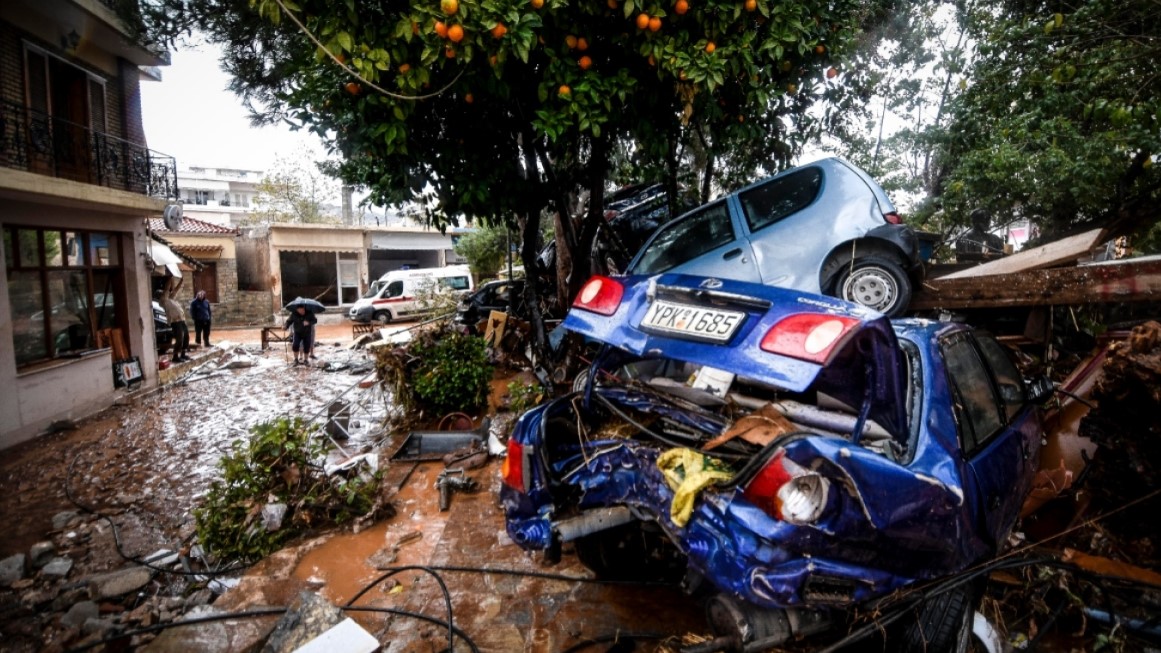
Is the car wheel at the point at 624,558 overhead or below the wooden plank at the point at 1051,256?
below

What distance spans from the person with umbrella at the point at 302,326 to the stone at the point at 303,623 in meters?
11.7

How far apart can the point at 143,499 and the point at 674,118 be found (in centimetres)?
708

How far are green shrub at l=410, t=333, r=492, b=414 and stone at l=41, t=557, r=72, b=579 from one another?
11.3 feet

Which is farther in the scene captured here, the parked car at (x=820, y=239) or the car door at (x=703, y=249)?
the car door at (x=703, y=249)

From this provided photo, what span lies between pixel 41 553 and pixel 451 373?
402 cm

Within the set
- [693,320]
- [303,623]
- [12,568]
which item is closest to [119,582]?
[12,568]

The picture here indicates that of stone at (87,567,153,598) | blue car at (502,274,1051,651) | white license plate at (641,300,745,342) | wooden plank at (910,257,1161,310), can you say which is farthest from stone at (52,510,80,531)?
wooden plank at (910,257,1161,310)

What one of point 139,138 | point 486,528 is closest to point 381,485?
point 486,528

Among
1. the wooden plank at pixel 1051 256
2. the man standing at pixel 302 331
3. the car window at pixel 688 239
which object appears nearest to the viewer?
the car window at pixel 688 239

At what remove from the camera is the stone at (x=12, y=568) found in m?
4.66

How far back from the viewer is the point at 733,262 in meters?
5.57

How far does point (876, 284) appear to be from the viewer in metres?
5.17

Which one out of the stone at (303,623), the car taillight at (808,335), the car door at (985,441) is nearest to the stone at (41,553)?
the stone at (303,623)

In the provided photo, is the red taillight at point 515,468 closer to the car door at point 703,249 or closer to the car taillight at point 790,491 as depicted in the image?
the car taillight at point 790,491
